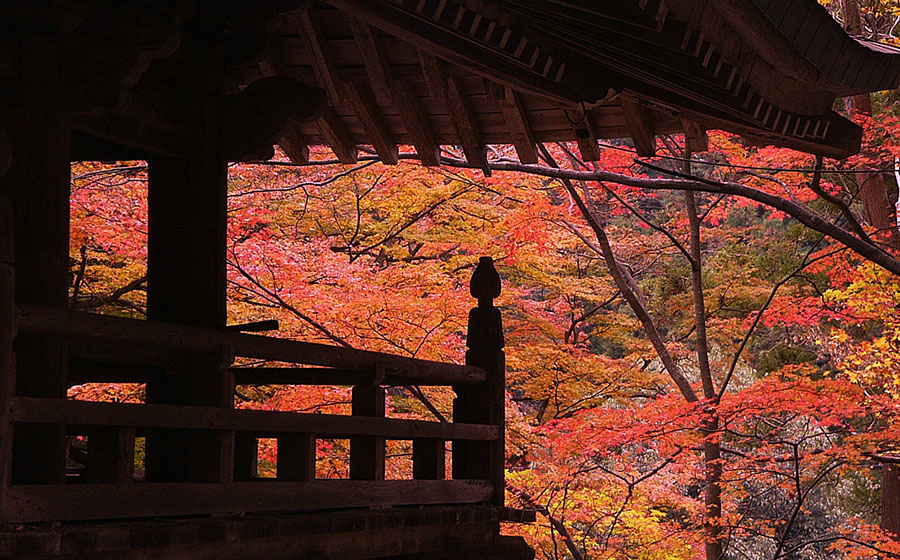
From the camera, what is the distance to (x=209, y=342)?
3102 millimetres

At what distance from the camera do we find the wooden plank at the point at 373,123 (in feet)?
14.0

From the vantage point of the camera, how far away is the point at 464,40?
122 inches

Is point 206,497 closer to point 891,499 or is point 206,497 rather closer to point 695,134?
point 695,134

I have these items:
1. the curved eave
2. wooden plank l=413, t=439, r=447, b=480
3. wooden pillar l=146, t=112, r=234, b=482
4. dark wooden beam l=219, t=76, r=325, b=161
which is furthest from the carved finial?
the curved eave

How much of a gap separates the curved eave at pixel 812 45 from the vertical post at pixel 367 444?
6.49ft

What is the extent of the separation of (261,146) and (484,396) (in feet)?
5.93

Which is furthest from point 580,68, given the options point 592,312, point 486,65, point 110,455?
point 592,312

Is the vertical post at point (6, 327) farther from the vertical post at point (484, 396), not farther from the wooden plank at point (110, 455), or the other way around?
the vertical post at point (484, 396)

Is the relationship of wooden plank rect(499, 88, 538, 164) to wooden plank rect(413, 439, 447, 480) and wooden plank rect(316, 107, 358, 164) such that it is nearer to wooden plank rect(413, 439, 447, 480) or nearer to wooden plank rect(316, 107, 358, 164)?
wooden plank rect(316, 107, 358, 164)

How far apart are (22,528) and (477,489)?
2600mm

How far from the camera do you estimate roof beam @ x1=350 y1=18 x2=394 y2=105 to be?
12.2 ft

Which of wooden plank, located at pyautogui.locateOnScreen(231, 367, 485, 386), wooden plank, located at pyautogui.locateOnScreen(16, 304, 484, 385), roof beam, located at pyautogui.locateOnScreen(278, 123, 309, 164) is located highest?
roof beam, located at pyautogui.locateOnScreen(278, 123, 309, 164)

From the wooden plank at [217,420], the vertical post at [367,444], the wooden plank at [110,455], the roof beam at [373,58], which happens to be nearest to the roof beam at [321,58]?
the roof beam at [373,58]

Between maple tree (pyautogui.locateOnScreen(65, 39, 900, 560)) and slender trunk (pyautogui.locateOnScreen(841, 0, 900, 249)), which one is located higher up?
slender trunk (pyautogui.locateOnScreen(841, 0, 900, 249))
